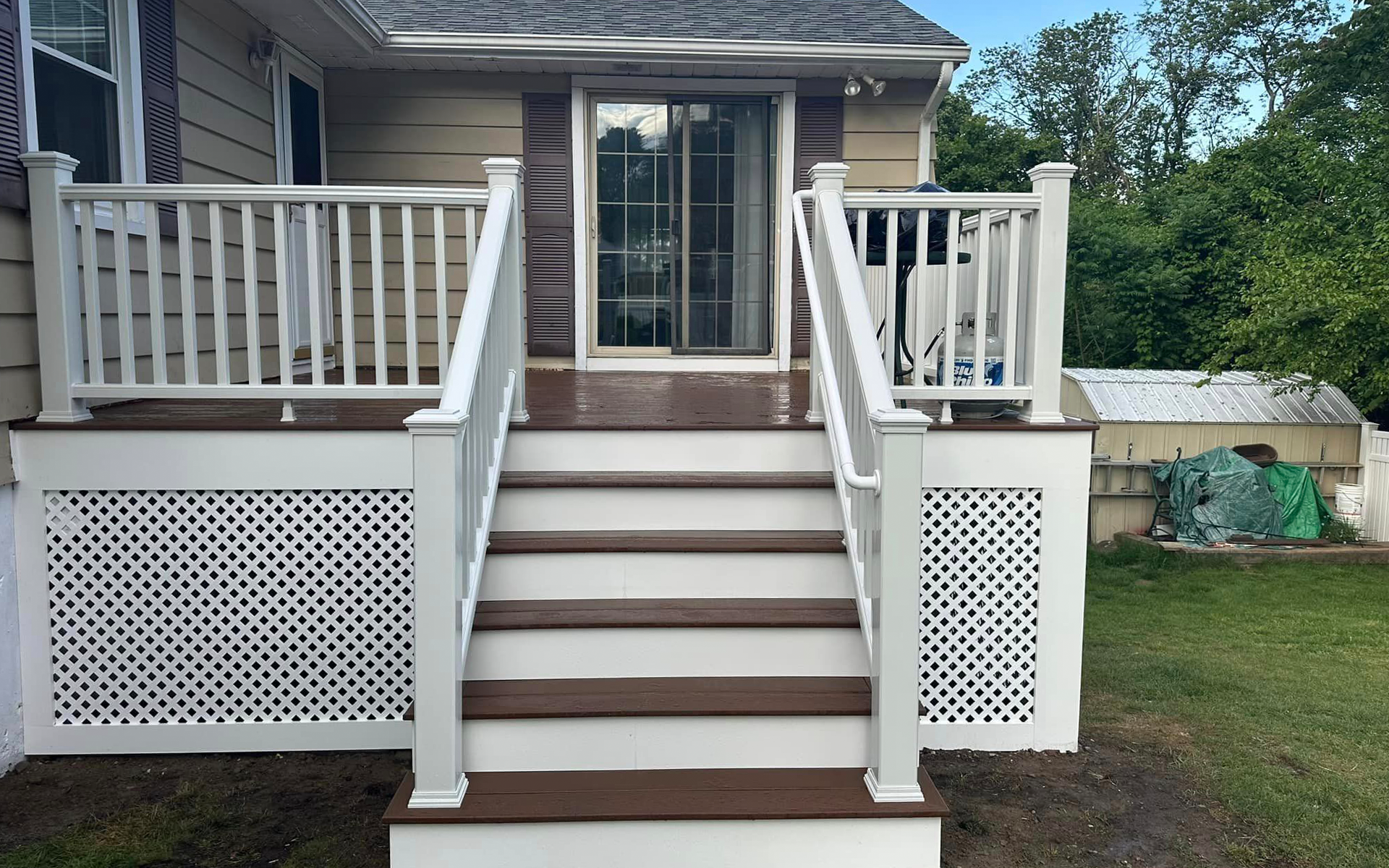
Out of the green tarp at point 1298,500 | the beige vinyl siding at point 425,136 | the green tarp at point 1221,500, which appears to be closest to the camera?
the beige vinyl siding at point 425,136

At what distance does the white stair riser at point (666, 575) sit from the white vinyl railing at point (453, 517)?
0.70ft

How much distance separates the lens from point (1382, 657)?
5.56m

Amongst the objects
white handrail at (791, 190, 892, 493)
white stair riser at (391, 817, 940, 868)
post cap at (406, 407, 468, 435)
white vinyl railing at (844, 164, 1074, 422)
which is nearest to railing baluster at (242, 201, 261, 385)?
post cap at (406, 407, 468, 435)

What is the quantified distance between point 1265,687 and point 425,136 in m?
5.74

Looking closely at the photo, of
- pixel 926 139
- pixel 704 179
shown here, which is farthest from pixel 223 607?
pixel 926 139

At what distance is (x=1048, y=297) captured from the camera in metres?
3.57

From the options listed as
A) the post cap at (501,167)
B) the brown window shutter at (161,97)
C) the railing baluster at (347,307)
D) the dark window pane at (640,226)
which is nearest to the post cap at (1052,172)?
the post cap at (501,167)

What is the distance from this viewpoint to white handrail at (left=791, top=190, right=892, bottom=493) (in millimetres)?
2797

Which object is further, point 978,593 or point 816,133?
point 816,133

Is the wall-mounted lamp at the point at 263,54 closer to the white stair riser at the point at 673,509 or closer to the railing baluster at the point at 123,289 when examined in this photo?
the railing baluster at the point at 123,289

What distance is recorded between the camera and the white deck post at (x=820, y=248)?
3.65m

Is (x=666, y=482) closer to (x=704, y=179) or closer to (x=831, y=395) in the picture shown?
(x=831, y=395)

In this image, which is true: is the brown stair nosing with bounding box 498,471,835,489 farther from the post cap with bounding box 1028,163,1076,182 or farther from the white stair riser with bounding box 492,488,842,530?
the post cap with bounding box 1028,163,1076,182

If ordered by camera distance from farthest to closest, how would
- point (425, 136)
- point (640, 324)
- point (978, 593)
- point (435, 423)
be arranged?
point (640, 324) < point (425, 136) < point (978, 593) < point (435, 423)
